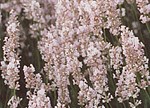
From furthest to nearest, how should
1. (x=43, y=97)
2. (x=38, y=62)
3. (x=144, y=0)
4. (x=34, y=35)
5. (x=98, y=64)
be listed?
(x=34, y=35), (x=38, y=62), (x=144, y=0), (x=98, y=64), (x=43, y=97)

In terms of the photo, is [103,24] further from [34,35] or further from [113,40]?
[34,35]

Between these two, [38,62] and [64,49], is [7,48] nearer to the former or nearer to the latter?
[64,49]

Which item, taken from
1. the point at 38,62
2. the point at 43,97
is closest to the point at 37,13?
the point at 38,62

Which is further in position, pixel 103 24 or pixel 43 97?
pixel 103 24

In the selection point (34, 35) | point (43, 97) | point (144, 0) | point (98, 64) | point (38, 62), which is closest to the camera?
point (43, 97)

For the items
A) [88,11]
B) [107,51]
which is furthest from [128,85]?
[88,11]

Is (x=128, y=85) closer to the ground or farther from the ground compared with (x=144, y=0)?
closer to the ground

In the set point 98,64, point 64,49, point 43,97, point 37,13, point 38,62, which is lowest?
point 43,97

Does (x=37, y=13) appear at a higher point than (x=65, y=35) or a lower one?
higher

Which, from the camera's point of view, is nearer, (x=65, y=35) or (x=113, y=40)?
(x=65, y=35)
